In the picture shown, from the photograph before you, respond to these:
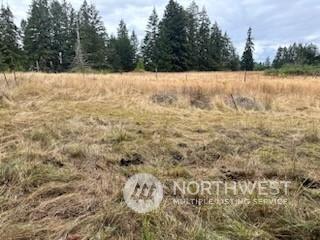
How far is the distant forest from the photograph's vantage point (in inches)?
1249

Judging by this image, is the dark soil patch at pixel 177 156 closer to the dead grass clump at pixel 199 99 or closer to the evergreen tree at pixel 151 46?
the dead grass clump at pixel 199 99

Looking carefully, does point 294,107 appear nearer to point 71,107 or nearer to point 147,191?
point 71,107

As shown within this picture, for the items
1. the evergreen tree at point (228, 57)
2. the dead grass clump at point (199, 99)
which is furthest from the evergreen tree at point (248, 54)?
the dead grass clump at point (199, 99)

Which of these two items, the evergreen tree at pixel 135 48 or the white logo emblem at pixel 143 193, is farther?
the evergreen tree at pixel 135 48

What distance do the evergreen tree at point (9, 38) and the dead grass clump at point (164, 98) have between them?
68.8ft

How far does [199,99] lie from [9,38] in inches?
972

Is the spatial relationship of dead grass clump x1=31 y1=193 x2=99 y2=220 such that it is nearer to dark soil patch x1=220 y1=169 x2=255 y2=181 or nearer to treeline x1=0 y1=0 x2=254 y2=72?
dark soil patch x1=220 y1=169 x2=255 y2=181

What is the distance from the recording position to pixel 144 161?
3635 millimetres

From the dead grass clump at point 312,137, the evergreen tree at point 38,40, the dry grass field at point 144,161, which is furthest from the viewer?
the evergreen tree at point 38,40

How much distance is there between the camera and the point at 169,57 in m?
33.2

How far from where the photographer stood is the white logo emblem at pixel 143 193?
2479 millimetres

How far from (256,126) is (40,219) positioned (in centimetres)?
380

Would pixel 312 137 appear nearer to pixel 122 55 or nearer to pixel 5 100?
pixel 5 100

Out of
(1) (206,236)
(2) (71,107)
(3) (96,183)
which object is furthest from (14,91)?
(1) (206,236)
